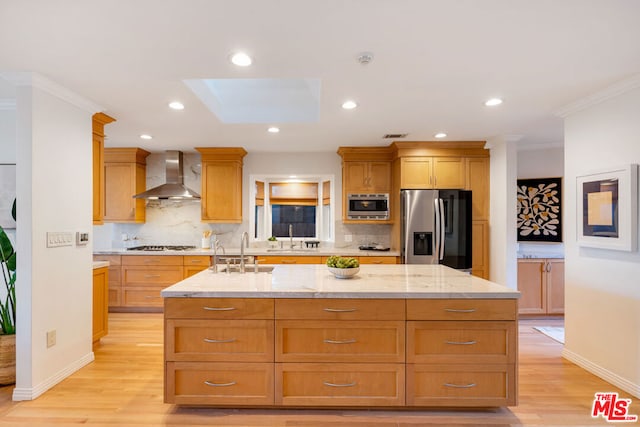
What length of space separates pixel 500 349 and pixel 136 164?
4.98m

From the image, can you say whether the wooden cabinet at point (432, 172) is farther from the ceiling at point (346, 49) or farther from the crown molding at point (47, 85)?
the crown molding at point (47, 85)

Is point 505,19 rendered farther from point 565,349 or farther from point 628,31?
point 565,349

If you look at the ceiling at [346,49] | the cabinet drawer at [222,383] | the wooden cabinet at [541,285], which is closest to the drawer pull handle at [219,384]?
the cabinet drawer at [222,383]

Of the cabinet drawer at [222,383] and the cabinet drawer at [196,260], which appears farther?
the cabinet drawer at [196,260]

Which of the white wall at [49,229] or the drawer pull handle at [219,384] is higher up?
the white wall at [49,229]

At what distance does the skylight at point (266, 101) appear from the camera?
11.8 ft

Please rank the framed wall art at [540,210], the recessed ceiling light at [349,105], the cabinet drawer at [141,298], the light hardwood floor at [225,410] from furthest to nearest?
the framed wall art at [540,210], the cabinet drawer at [141,298], the recessed ceiling light at [349,105], the light hardwood floor at [225,410]

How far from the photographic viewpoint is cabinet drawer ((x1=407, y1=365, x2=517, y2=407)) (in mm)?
2174

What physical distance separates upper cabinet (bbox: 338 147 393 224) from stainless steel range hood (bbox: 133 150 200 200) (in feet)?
7.02

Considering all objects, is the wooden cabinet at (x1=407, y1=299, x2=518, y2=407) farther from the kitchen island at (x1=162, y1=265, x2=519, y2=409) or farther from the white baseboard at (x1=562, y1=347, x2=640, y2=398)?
the white baseboard at (x1=562, y1=347, x2=640, y2=398)

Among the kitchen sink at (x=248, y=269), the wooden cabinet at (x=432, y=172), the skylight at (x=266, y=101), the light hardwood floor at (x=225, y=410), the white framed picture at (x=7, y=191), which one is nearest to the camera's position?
the light hardwood floor at (x=225, y=410)

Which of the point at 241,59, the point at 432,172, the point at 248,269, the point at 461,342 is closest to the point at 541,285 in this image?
the point at 432,172

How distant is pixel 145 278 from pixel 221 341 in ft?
9.78

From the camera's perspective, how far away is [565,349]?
3271mm
